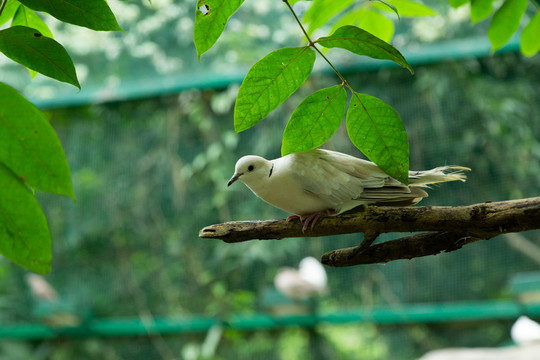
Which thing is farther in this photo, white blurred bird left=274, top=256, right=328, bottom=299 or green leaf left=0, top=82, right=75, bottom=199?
white blurred bird left=274, top=256, right=328, bottom=299

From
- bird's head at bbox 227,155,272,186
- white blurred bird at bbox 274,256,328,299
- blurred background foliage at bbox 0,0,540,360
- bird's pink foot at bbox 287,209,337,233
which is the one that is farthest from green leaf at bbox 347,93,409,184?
white blurred bird at bbox 274,256,328,299

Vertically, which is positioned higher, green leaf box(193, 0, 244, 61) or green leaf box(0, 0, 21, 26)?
green leaf box(0, 0, 21, 26)

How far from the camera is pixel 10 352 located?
456cm

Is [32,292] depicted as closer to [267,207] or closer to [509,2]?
[267,207]

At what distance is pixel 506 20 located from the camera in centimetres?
121

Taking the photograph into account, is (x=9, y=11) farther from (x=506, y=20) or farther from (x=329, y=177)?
(x=506, y=20)

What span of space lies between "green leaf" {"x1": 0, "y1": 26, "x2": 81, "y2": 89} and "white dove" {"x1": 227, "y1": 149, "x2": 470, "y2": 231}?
619mm

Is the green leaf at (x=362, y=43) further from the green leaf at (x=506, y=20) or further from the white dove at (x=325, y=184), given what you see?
the green leaf at (x=506, y=20)

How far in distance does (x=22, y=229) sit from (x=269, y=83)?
1.32ft

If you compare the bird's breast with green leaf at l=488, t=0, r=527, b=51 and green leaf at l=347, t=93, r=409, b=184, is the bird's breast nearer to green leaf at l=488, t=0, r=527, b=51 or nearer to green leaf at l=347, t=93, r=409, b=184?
green leaf at l=347, t=93, r=409, b=184

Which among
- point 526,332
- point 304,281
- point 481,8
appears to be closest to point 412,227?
point 481,8

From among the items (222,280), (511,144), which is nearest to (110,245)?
(222,280)

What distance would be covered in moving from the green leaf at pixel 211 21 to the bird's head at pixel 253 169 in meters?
0.57

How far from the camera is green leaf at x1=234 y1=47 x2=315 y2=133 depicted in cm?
80
